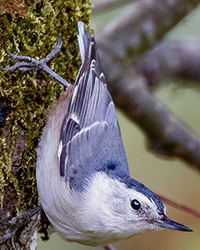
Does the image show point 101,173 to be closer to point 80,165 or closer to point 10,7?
point 80,165

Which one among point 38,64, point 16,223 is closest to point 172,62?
point 38,64

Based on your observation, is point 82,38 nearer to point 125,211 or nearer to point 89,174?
point 89,174

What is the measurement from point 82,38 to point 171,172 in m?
1.23

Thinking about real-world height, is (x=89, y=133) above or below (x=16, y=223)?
above

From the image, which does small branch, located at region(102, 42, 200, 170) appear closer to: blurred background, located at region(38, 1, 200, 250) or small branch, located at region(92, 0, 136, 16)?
blurred background, located at region(38, 1, 200, 250)

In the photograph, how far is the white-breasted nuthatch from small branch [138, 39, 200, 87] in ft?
0.98

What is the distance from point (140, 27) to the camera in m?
1.73

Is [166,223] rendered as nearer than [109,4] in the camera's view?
Yes

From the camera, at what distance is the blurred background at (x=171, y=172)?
195 centimetres

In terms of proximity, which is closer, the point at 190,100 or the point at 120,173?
the point at 120,173

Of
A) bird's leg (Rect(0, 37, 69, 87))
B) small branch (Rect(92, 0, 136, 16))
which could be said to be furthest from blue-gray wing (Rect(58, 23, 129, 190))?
small branch (Rect(92, 0, 136, 16))

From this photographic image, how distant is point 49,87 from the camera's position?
1612 mm

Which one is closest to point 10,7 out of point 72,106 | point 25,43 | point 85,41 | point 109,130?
point 25,43

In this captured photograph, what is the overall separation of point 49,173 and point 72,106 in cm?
33
